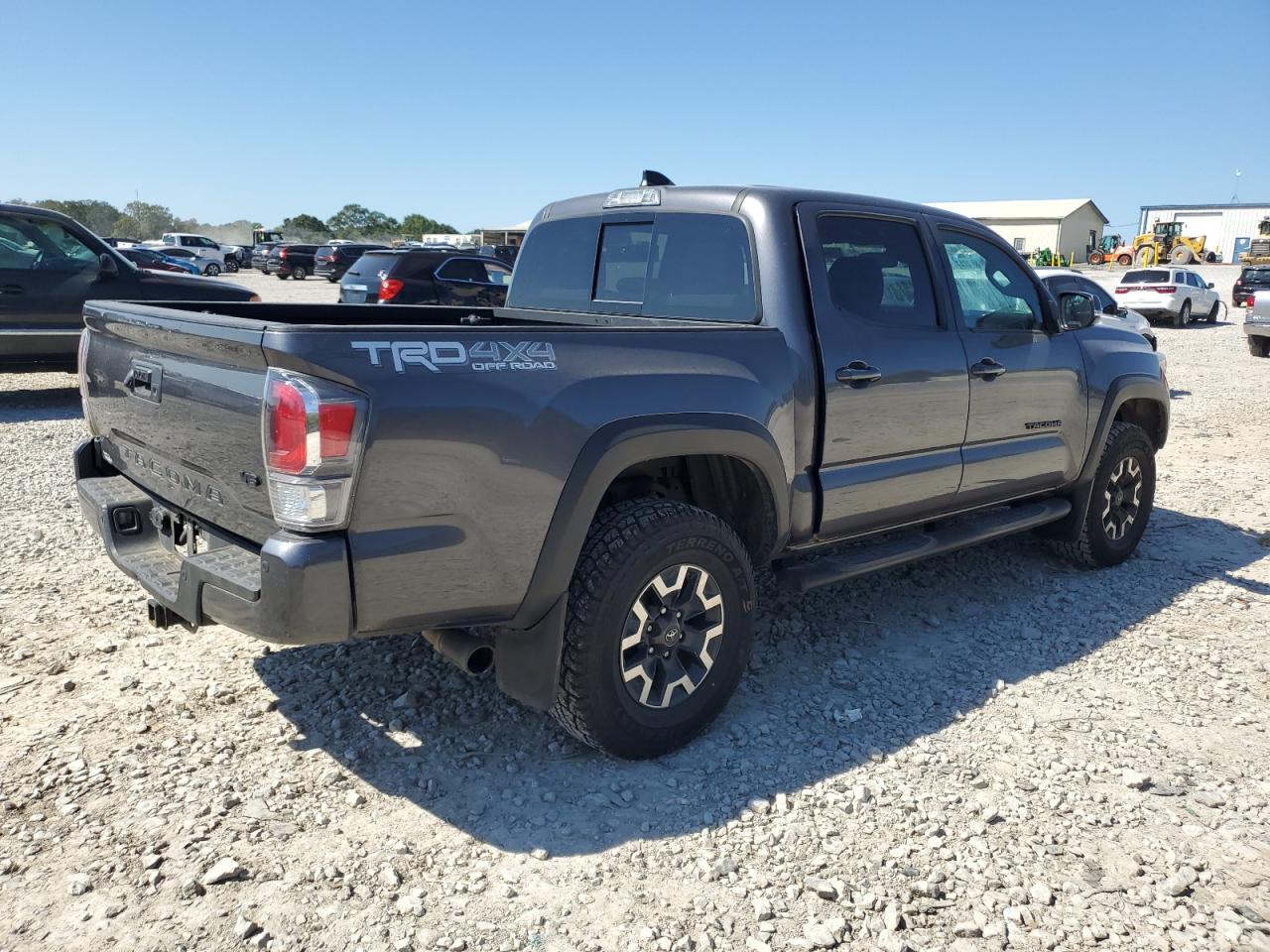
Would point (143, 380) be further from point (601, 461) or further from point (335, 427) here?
point (601, 461)

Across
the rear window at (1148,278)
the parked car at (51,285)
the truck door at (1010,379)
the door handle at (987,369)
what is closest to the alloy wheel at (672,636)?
the truck door at (1010,379)

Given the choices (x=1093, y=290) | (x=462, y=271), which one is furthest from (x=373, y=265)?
(x=1093, y=290)

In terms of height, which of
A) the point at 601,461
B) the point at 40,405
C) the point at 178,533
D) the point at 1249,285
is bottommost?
the point at 40,405

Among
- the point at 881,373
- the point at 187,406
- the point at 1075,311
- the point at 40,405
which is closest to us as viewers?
the point at 187,406

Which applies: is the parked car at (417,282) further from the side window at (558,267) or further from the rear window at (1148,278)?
the rear window at (1148,278)

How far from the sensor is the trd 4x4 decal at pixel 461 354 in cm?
253

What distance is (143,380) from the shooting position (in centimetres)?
318

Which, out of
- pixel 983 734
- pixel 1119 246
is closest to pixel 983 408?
pixel 983 734

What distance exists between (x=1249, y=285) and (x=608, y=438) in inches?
1312

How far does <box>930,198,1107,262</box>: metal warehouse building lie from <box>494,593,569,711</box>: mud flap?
75277 mm

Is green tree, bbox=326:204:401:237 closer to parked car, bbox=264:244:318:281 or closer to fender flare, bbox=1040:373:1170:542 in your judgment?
parked car, bbox=264:244:318:281

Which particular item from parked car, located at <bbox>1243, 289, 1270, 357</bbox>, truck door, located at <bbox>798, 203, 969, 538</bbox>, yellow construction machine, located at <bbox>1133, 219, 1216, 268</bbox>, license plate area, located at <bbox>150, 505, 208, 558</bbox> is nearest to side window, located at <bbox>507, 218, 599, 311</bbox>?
truck door, located at <bbox>798, 203, 969, 538</bbox>

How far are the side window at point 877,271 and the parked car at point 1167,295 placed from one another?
23738 millimetres

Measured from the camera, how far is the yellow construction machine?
56.9 metres
